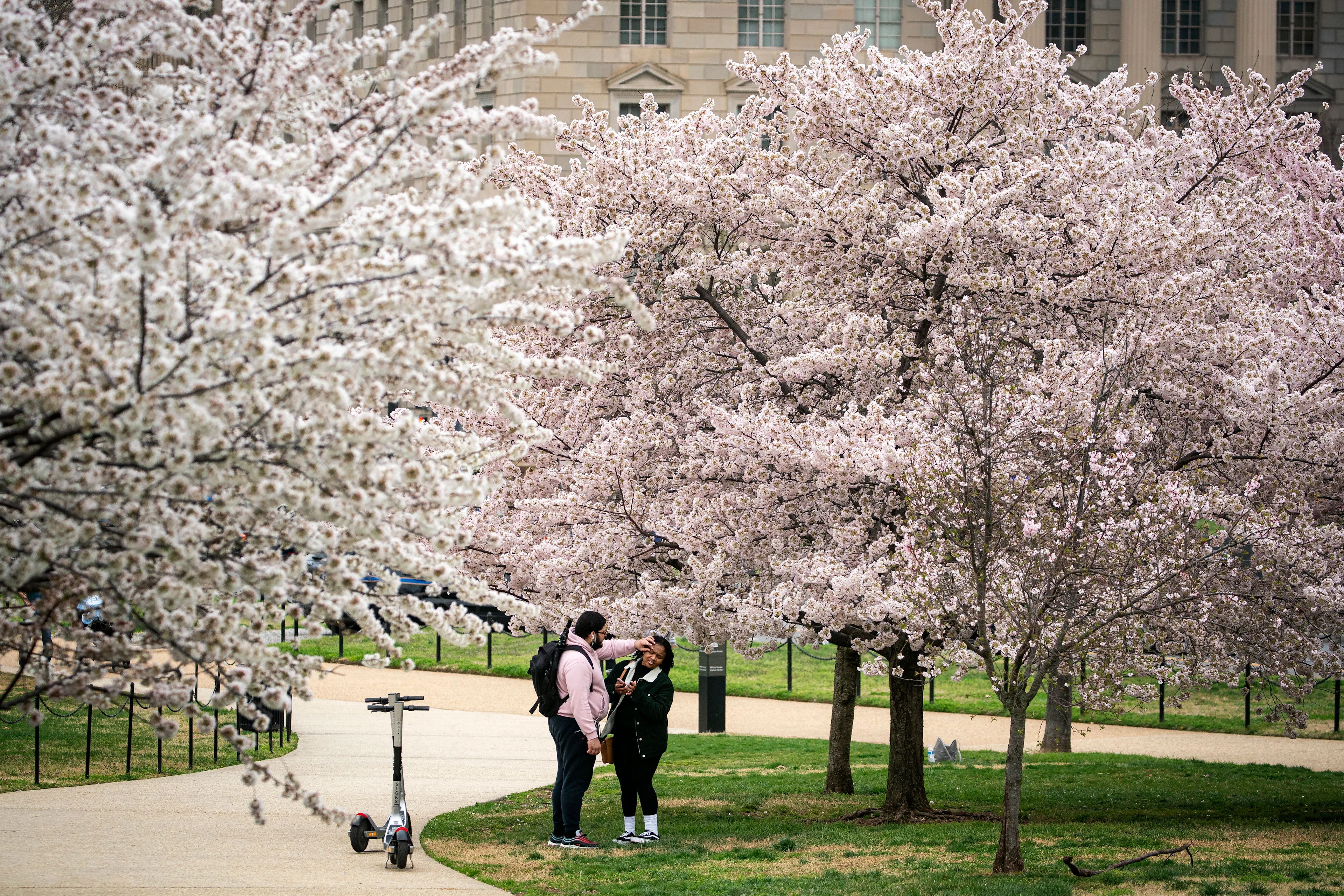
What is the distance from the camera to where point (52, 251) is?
15.5ft

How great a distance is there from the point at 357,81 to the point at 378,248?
168 cm

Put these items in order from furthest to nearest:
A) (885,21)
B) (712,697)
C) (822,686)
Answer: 1. (885,21)
2. (822,686)
3. (712,697)

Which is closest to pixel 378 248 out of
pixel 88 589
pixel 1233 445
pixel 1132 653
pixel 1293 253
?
A: pixel 88 589

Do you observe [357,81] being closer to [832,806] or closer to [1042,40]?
[832,806]

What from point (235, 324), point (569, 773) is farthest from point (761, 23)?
point (235, 324)

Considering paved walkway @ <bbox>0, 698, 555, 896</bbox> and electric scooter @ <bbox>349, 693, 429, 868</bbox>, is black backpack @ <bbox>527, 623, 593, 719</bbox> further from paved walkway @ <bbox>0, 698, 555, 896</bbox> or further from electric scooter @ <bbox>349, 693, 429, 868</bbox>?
paved walkway @ <bbox>0, 698, 555, 896</bbox>

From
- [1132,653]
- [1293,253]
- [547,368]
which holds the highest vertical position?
[1293,253]

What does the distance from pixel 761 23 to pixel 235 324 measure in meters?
52.9

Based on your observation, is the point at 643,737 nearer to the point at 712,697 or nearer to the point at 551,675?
the point at 551,675

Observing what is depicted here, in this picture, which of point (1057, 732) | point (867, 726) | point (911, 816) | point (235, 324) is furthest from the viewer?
point (867, 726)

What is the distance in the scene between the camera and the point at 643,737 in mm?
10953

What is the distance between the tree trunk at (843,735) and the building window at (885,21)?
44300 millimetres

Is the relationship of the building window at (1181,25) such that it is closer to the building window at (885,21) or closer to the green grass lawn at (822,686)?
the building window at (885,21)

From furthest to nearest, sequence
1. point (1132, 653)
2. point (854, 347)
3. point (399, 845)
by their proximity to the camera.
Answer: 1. point (854, 347)
2. point (1132, 653)
3. point (399, 845)
